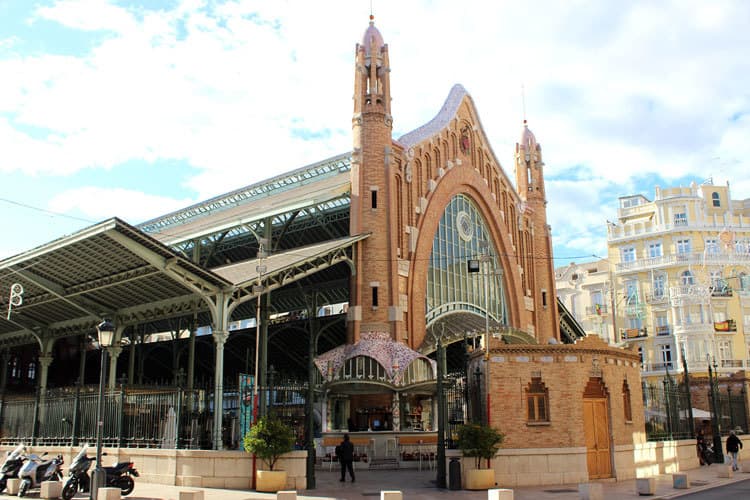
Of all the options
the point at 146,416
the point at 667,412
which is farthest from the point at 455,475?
the point at 667,412

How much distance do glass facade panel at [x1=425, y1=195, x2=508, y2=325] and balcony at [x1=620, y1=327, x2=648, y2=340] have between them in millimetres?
23816

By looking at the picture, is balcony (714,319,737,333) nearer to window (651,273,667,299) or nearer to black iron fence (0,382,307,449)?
window (651,273,667,299)

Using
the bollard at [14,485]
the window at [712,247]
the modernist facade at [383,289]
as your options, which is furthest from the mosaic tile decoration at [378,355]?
the window at [712,247]

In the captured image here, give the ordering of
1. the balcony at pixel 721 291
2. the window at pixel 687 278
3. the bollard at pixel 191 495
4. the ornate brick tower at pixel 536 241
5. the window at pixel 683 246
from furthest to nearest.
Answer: the window at pixel 683 246 < the window at pixel 687 278 < the balcony at pixel 721 291 < the ornate brick tower at pixel 536 241 < the bollard at pixel 191 495

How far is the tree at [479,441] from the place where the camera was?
68.6ft

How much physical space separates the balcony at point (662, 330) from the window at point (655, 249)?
6584 mm

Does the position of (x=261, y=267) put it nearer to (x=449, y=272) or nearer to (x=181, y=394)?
(x=181, y=394)

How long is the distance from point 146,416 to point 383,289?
581 inches

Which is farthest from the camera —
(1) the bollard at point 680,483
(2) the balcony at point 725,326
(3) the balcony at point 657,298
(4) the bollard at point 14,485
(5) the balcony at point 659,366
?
(3) the balcony at point 657,298

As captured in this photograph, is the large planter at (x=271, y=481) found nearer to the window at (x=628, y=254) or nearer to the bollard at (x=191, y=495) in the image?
the bollard at (x=191, y=495)

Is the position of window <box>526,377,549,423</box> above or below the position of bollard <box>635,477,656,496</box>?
above

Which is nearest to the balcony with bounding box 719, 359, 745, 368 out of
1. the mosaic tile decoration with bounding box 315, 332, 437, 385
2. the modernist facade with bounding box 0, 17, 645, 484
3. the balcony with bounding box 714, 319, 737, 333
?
the balcony with bounding box 714, 319, 737, 333

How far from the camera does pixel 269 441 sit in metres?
20.7

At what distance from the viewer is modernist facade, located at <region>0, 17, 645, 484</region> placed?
74.6 ft
